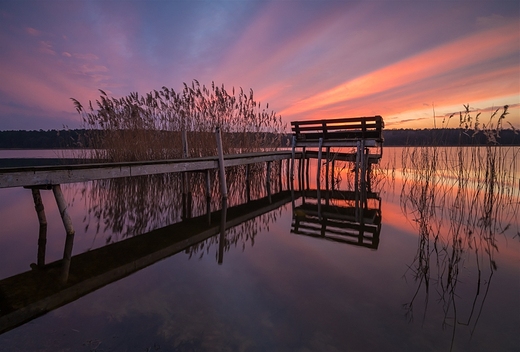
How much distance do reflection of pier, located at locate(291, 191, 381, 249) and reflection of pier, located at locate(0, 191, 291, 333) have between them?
1.51 meters

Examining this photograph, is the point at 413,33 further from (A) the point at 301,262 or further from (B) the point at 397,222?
(A) the point at 301,262

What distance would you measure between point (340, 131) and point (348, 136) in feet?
1.20

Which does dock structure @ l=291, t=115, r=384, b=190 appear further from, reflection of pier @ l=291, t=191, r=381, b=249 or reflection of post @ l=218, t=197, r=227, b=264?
reflection of post @ l=218, t=197, r=227, b=264

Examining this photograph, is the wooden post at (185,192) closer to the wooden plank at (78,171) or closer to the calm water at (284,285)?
the calm water at (284,285)

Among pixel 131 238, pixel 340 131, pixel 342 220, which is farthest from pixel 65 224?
pixel 340 131

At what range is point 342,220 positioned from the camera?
5.35 m

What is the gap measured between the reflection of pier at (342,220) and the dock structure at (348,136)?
236cm

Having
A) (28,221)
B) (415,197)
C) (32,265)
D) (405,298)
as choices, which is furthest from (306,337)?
(415,197)

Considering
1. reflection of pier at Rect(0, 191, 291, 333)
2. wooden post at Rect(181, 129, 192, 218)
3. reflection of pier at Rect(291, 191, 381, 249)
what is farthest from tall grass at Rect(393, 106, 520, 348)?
wooden post at Rect(181, 129, 192, 218)

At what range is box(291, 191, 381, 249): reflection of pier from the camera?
430 cm

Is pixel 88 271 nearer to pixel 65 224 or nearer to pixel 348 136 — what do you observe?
pixel 65 224

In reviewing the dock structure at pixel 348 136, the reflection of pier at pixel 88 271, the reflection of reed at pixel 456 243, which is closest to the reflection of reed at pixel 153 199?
the reflection of pier at pixel 88 271

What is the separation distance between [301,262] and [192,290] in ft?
4.30

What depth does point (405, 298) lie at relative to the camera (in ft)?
7.79
